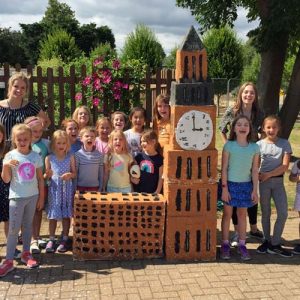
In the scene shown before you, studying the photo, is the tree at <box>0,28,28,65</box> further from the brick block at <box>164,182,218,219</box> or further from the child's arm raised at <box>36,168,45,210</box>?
the brick block at <box>164,182,218,219</box>

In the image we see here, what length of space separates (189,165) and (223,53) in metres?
23.7

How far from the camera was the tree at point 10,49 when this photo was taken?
47.9m

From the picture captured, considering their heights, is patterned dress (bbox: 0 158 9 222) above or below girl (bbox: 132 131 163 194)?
below

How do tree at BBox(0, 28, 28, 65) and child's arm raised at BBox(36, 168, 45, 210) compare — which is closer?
child's arm raised at BBox(36, 168, 45, 210)

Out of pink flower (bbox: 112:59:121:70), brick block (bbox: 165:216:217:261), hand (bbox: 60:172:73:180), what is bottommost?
brick block (bbox: 165:216:217:261)

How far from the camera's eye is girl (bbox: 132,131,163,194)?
4.61 metres

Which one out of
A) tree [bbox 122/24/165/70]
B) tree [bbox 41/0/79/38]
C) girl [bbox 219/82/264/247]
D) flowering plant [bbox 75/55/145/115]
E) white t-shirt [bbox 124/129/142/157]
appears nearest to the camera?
girl [bbox 219/82/264/247]

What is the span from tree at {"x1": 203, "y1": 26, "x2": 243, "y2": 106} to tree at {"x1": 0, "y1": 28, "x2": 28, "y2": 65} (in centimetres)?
2729

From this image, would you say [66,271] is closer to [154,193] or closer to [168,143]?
[154,193]

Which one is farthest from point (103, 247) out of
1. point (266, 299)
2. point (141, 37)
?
point (141, 37)

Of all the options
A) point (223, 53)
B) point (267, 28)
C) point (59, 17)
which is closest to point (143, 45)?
point (223, 53)

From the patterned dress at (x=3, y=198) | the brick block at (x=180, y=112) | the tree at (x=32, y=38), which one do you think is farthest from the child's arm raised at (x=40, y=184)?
the tree at (x=32, y=38)

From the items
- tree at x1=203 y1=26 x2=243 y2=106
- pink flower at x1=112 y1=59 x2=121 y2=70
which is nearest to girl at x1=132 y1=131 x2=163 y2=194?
pink flower at x1=112 y1=59 x2=121 y2=70

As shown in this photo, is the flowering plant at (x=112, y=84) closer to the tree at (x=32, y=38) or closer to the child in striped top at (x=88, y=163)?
the child in striped top at (x=88, y=163)
